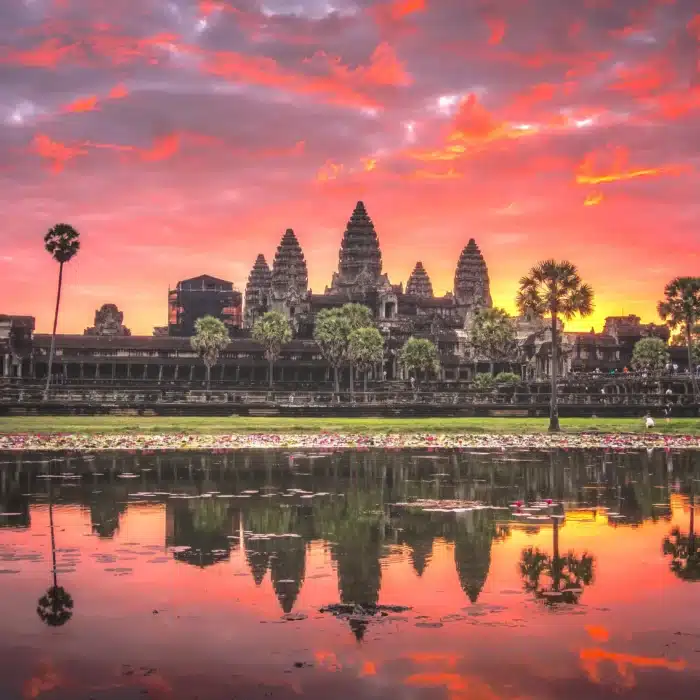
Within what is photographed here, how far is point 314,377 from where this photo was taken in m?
141

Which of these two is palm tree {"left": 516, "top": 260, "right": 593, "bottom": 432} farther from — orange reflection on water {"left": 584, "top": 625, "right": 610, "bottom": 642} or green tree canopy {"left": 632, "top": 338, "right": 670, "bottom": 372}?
green tree canopy {"left": 632, "top": 338, "right": 670, "bottom": 372}

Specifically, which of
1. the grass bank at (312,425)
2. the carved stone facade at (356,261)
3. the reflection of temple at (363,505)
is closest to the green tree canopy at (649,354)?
the carved stone facade at (356,261)

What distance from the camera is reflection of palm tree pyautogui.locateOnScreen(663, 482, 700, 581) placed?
1755cm

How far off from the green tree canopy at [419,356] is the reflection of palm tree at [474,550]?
115184 millimetres

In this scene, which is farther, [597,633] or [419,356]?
[419,356]

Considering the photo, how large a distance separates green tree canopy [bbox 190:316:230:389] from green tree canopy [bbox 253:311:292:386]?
13.9ft

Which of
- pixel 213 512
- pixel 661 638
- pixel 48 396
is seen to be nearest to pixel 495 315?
pixel 48 396

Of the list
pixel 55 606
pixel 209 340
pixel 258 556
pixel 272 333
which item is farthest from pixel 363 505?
pixel 272 333

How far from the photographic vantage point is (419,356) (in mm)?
139625

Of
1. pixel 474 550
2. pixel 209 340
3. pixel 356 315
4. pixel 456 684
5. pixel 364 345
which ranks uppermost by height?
pixel 356 315

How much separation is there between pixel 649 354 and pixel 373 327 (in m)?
45.3

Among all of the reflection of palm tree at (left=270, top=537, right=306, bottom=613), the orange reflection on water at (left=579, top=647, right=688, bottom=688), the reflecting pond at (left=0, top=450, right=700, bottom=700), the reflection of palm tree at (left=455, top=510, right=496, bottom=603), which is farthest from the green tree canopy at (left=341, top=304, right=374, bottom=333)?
the orange reflection on water at (left=579, top=647, right=688, bottom=688)

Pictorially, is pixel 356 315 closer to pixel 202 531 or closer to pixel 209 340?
pixel 209 340

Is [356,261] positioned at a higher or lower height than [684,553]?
higher
